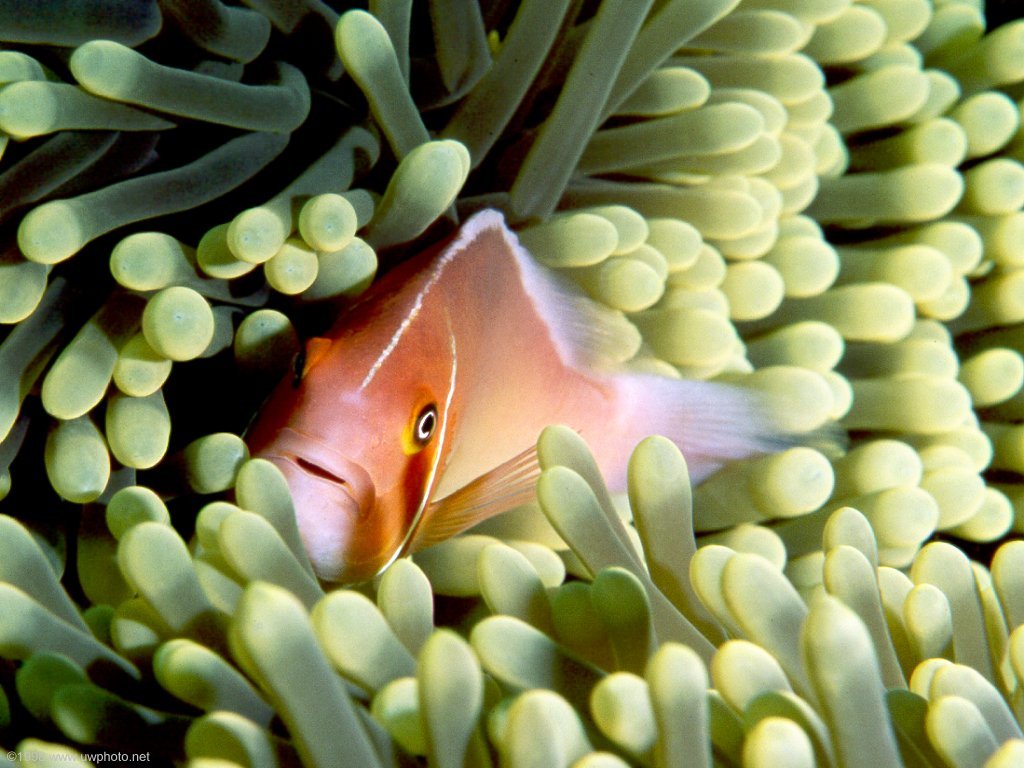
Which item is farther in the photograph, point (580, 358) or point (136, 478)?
point (580, 358)

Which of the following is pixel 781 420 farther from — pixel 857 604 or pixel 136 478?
pixel 136 478

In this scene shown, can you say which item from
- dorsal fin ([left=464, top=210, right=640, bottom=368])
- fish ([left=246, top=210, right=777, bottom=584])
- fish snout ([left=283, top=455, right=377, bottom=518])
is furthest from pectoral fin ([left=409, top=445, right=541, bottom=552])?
dorsal fin ([left=464, top=210, right=640, bottom=368])

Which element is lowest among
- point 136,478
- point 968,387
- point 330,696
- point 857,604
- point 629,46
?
point 968,387

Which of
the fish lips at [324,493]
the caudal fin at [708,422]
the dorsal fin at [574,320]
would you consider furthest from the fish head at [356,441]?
the caudal fin at [708,422]

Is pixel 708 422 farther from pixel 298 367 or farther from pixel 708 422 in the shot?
Result: pixel 298 367

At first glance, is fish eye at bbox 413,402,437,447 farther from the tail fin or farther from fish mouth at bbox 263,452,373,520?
the tail fin

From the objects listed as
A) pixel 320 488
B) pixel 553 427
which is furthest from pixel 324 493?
pixel 553 427

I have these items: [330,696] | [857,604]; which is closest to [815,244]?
[857,604]

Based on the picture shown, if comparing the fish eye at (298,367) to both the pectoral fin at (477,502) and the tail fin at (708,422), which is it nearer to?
the pectoral fin at (477,502)
